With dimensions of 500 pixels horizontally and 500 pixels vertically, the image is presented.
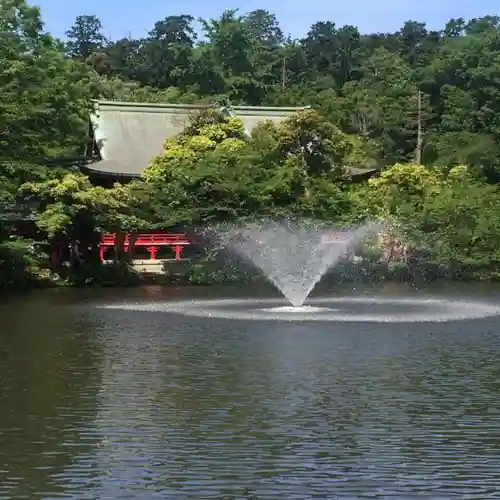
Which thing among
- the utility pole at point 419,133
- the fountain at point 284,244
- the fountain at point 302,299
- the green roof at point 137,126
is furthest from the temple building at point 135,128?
the utility pole at point 419,133

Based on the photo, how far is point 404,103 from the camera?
2176 inches

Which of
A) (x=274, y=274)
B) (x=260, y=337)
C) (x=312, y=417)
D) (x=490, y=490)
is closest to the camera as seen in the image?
(x=490, y=490)

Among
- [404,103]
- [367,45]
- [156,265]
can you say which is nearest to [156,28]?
[367,45]

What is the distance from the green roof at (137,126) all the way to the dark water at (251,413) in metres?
21.2

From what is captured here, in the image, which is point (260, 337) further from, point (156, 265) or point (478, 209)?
point (478, 209)

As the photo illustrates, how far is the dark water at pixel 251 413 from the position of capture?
8.09 metres

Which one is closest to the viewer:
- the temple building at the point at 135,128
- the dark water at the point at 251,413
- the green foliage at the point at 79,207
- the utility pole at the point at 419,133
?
the dark water at the point at 251,413

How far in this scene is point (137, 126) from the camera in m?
41.3

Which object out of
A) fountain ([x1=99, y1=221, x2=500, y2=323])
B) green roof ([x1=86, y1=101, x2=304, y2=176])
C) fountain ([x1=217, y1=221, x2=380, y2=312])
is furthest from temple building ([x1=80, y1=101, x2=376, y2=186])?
fountain ([x1=99, y1=221, x2=500, y2=323])

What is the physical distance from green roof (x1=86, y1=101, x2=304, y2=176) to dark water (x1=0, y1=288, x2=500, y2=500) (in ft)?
69.5

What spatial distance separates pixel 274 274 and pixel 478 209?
31.7 ft

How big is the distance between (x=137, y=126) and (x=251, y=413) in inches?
1257

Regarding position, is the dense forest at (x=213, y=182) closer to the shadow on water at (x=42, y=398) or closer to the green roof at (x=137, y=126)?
the green roof at (x=137, y=126)

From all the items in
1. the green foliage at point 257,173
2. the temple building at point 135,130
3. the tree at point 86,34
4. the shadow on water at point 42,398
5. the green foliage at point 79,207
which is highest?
the tree at point 86,34
